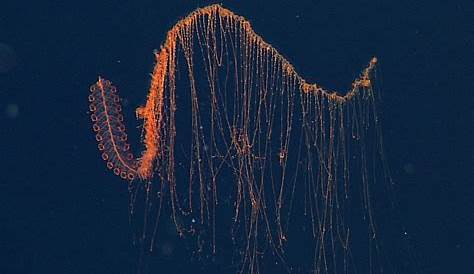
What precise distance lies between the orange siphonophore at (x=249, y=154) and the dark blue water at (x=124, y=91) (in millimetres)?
44

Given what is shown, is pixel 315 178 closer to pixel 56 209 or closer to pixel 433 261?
pixel 433 261

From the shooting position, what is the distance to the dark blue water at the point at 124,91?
234 centimetres

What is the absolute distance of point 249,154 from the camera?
236cm

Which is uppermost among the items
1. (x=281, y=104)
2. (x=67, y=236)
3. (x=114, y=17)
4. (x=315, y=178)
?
(x=114, y=17)

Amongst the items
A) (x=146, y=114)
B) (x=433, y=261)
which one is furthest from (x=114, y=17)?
(x=433, y=261)

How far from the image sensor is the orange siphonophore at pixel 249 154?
2.34 m

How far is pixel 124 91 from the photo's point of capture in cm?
234

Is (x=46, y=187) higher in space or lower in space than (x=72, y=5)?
lower

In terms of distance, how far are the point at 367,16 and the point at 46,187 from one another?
1043 mm

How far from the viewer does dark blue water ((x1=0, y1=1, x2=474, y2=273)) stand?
234 cm

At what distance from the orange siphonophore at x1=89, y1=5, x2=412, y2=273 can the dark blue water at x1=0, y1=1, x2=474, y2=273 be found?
4cm

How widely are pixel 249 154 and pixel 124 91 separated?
40 centimetres

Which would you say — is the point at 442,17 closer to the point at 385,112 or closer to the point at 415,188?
the point at 385,112

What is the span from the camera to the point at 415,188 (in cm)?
239
